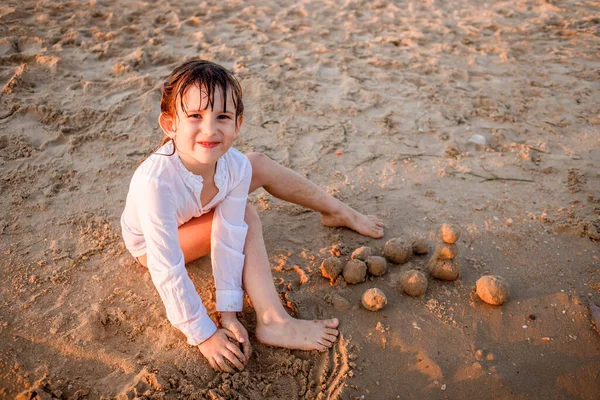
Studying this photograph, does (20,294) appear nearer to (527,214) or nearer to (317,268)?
(317,268)

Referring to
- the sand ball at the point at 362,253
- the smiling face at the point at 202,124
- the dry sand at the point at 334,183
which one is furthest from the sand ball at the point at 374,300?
the smiling face at the point at 202,124

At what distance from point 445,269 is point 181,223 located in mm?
1339

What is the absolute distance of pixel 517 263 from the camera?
7.92 ft

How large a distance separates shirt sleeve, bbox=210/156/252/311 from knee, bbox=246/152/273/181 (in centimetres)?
20

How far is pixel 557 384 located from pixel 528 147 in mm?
2042

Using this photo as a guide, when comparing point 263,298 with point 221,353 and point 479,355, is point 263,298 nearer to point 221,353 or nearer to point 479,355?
point 221,353

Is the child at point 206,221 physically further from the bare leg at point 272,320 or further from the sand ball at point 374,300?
the sand ball at point 374,300

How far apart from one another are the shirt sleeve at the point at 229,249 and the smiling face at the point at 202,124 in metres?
0.29

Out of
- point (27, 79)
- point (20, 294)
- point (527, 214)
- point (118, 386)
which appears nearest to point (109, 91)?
point (27, 79)

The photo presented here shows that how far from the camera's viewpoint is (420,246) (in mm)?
2459

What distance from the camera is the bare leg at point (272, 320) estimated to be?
2006 millimetres

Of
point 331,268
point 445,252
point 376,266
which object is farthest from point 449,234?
point 331,268

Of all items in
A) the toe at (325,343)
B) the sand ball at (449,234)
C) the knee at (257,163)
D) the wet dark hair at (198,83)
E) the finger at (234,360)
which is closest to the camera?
the wet dark hair at (198,83)

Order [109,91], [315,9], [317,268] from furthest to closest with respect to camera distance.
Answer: [315,9] → [109,91] → [317,268]
